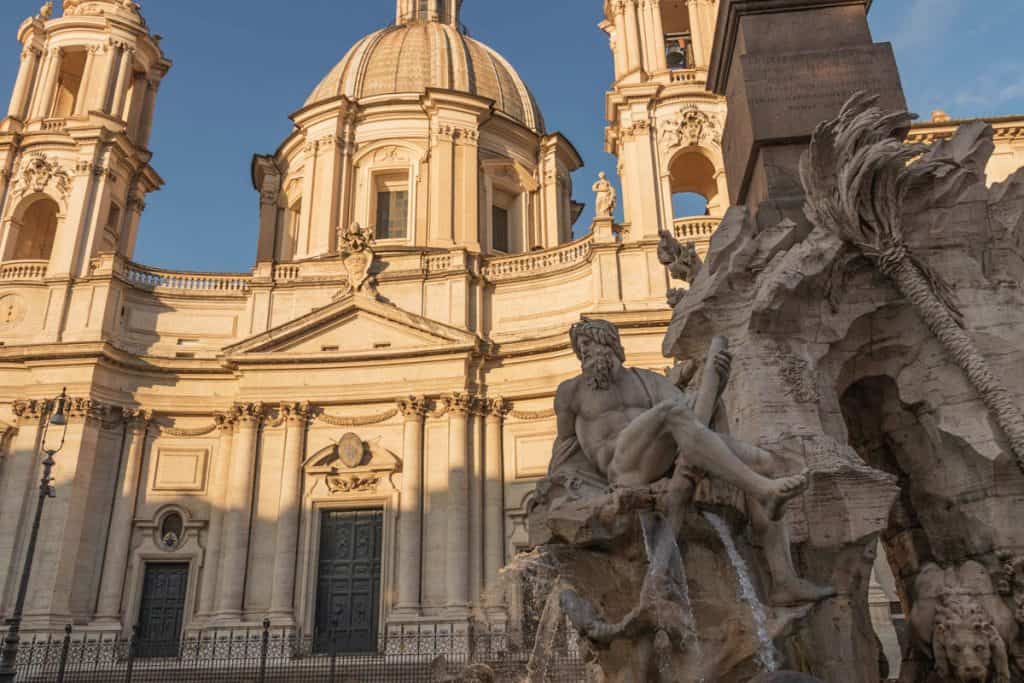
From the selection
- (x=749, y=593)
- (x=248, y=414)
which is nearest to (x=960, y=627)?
(x=749, y=593)

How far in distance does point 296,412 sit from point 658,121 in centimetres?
1269

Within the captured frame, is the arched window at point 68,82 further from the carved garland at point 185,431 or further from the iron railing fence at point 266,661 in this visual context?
the iron railing fence at point 266,661

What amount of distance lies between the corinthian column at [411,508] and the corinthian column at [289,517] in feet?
8.63

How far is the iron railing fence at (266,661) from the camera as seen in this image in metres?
14.5

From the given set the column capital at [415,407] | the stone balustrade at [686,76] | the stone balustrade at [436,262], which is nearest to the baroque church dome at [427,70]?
Result: the stone balustrade at [686,76]

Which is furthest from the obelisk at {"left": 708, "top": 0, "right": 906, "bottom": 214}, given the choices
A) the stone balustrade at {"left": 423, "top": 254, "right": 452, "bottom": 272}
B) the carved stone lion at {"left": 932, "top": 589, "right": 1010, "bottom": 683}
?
the stone balustrade at {"left": 423, "top": 254, "right": 452, "bottom": 272}

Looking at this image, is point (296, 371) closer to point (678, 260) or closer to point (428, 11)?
point (678, 260)

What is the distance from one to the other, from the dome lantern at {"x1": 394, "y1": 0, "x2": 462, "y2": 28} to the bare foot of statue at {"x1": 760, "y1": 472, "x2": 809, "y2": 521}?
3534 centimetres

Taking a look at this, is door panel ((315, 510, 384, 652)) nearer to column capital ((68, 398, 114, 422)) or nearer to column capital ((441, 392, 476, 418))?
column capital ((441, 392, 476, 418))

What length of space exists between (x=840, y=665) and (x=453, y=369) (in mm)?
18004

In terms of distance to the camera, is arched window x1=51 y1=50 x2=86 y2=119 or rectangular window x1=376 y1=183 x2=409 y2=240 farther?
rectangular window x1=376 y1=183 x2=409 y2=240

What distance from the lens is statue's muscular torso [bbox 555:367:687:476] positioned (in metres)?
4.90

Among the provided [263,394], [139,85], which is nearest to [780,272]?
[263,394]

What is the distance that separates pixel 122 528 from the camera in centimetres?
2120
